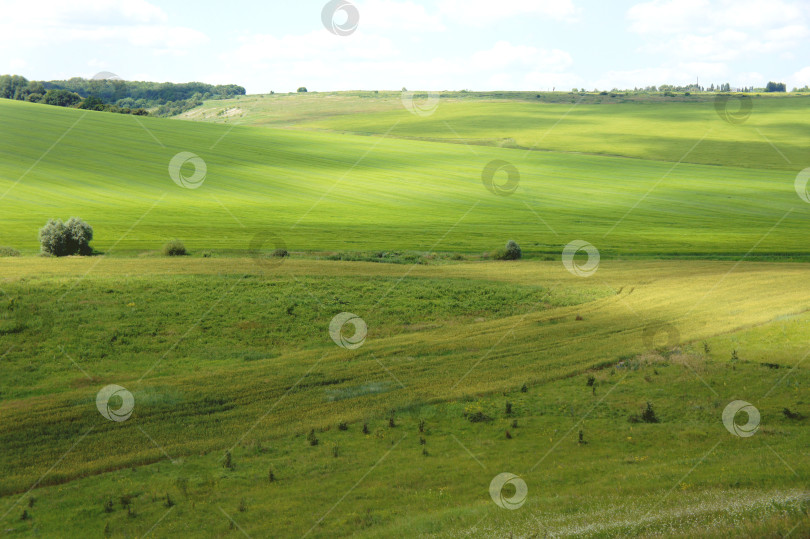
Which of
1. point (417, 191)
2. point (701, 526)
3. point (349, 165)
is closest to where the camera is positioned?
point (701, 526)

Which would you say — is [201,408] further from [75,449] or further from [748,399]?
[748,399]

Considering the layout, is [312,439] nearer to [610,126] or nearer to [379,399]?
[379,399]

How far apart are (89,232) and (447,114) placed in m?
139

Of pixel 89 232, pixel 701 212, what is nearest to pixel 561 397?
pixel 89 232

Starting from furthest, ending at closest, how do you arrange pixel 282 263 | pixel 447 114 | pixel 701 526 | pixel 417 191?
pixel 447 114, pixel 417 191, pixel 282 263, pixel 701 526

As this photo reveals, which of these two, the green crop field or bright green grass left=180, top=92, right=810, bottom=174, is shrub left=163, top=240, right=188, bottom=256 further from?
bright green grass left=180, top=92, right=810, bottom=174

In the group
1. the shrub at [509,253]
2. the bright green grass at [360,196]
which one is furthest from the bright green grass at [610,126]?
the shrub at [509,253]

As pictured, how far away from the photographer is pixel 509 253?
59.7 metres

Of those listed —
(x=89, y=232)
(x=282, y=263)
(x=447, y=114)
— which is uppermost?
(x=447, y=114)

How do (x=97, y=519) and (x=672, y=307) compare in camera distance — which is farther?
(x=672, y=307)

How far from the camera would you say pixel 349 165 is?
115m

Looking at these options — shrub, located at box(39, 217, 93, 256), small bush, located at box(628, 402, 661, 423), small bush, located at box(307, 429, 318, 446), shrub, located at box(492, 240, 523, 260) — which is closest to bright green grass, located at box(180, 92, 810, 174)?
shrub, located at box(492, 240, 523, 260)

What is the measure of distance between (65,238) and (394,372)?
34304 mm

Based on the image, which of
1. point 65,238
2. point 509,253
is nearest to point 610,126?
point 509,253
